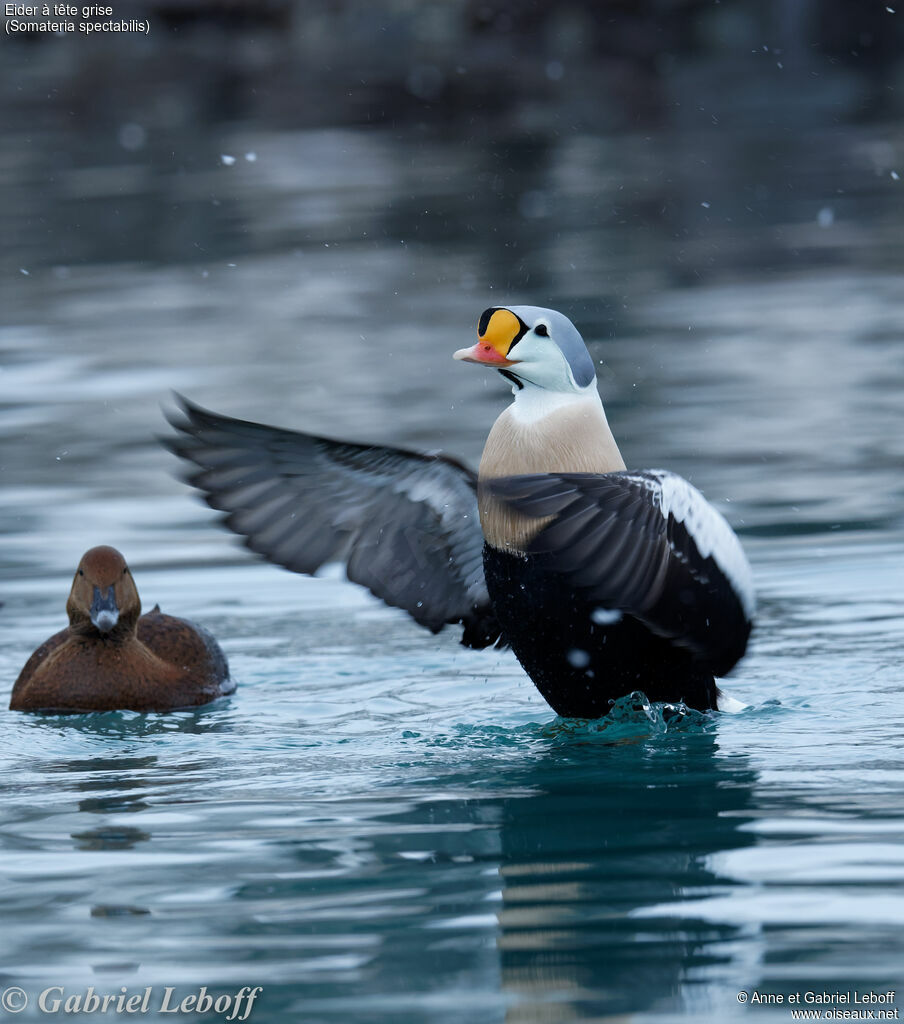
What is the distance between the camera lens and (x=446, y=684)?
676 centimetres

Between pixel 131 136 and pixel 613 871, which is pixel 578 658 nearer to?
pixel 613 871

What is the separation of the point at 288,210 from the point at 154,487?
10913mm

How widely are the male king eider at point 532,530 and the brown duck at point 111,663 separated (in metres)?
0.79

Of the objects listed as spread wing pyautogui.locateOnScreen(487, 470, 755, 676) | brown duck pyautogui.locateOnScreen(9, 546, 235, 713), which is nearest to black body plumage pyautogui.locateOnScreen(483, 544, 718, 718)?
spread wing pyautogui.locateOnScreen(487, 470, 755, 676)

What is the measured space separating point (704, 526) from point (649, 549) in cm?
32

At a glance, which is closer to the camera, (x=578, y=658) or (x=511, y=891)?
(x=511, y=891)

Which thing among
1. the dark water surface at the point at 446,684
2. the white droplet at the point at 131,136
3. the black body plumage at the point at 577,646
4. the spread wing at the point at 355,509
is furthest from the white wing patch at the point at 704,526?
the white droplet at the point at 131,136

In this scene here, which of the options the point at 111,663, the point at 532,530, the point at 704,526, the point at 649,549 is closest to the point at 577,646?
the point at 532,530

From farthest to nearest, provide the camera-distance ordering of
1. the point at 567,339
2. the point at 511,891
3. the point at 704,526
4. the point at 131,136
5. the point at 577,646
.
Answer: the point at 131,136
the point at 577,646
the point at 567,339
the point at 704,526
the point at 511,891

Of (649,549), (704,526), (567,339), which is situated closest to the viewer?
Result: (649,549)

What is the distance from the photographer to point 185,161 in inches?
966

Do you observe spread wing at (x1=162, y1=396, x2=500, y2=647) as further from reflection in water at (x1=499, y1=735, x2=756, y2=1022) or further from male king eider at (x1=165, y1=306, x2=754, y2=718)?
reflection in water at (x1=499, y1=735, x2=756, y2=1022)

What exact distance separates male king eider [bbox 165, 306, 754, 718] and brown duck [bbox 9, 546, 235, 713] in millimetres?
794

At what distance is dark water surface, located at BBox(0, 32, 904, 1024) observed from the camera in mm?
3994
